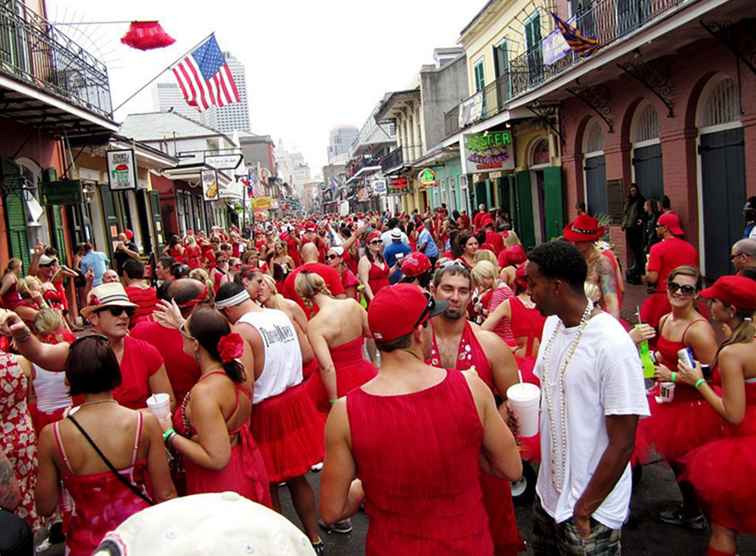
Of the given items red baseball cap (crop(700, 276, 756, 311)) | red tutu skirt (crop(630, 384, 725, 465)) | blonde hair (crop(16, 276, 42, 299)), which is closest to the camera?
red baseball cap (crop(700, 276, 756, 311))

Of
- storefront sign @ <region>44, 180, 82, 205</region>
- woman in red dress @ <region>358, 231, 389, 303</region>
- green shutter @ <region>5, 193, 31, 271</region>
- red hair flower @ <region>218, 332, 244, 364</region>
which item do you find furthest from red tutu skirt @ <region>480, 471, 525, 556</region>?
storefront sign @ <region>44, 180, 82, 205</region>

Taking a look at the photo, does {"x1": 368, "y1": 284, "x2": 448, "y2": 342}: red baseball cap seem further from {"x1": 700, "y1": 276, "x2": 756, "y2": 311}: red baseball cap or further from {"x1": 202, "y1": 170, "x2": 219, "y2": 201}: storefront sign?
{"x1": 202, "y1": 170, "x2": 219, "y2": 201}: storefront sign

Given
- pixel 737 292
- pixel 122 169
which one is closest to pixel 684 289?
pixel 737 292

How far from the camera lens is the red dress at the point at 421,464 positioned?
2.42 metres

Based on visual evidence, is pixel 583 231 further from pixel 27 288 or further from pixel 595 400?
pixel 27 288

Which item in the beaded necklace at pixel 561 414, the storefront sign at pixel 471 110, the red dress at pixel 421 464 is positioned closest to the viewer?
the red dress at pixel 421 464

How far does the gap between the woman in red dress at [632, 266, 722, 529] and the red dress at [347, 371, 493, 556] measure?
209 centimetres

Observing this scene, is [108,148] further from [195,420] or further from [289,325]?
[195,420]

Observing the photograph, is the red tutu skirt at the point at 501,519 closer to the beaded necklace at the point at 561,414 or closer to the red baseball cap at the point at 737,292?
the beaded necklace at the point at 561,414

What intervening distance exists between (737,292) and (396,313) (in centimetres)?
222

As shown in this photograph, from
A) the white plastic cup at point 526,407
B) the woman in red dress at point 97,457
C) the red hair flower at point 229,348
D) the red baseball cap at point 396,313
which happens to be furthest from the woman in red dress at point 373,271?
the red baseball cap at point 396,313

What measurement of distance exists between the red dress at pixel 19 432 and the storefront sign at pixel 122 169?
1275cm

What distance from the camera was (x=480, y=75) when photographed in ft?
87.8

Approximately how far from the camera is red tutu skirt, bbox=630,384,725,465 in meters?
4.03
